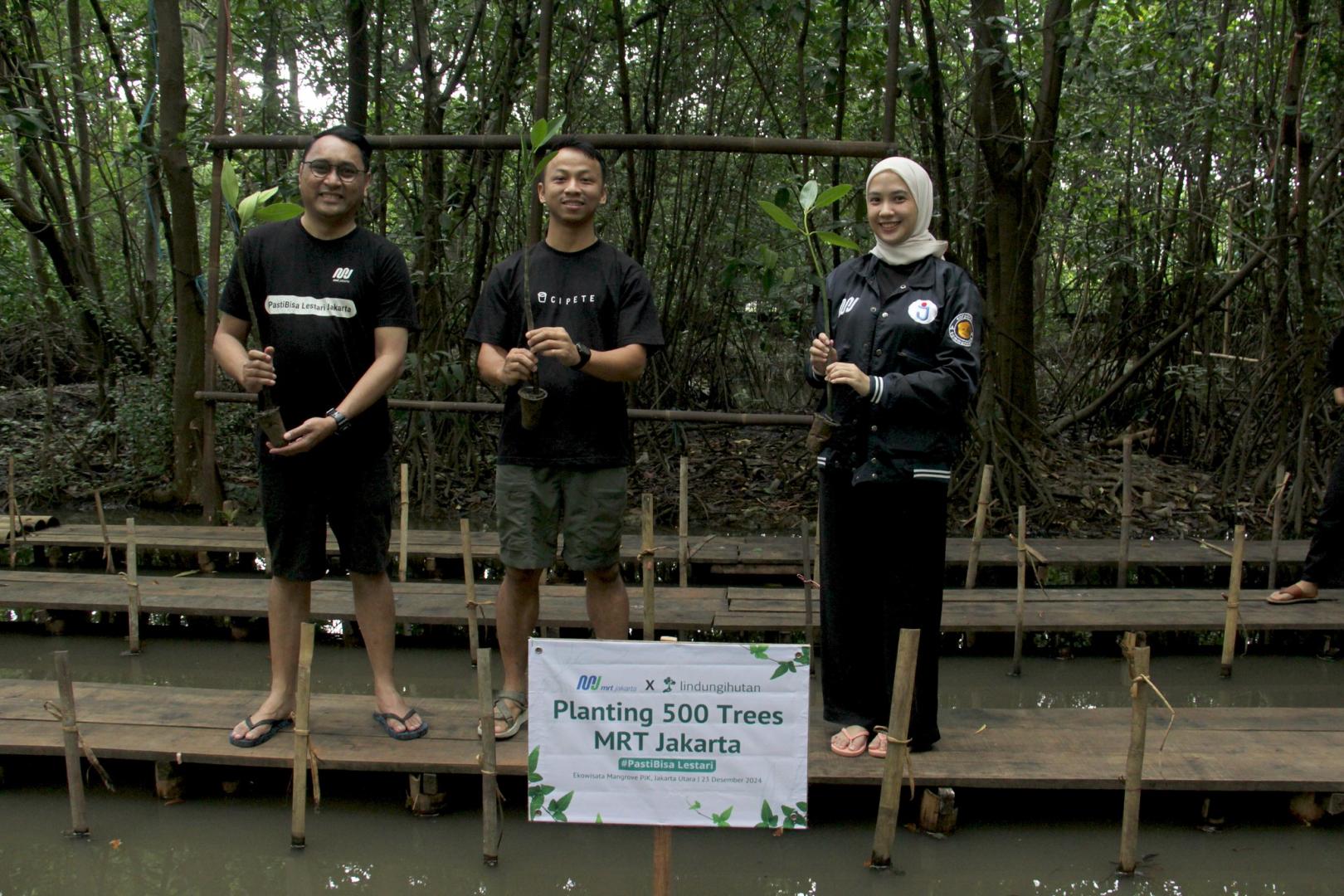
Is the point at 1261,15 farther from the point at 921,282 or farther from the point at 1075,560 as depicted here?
the point at 921,282

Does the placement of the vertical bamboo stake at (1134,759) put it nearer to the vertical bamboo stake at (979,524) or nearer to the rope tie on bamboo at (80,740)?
the vertical bamboo stake at (979,524)

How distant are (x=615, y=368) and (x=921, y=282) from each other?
77 cm

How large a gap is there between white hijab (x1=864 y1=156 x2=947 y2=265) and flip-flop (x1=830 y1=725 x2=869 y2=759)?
116 cm

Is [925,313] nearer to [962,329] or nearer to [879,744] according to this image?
[962,329]

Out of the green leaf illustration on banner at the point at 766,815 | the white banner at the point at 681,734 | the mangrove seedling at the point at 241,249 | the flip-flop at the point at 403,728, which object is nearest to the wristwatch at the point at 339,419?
the mangrove seedling at the point at 241,249

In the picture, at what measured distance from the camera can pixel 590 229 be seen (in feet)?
9.87

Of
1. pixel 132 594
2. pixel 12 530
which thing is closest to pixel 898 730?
pixel 132 594

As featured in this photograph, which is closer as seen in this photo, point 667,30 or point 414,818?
point 414,818

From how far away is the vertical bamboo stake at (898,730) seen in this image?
237cm

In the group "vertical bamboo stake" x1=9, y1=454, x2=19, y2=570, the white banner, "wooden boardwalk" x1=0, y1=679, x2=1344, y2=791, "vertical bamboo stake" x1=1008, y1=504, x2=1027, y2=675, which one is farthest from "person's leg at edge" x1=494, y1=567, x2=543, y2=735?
"vertical bamboo stake" x1=9, y1=454, x2=19, y2=570

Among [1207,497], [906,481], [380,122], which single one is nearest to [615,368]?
[906,481]

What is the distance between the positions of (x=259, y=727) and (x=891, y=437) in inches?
68.4

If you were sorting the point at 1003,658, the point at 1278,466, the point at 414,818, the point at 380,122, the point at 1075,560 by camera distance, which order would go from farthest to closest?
the point at 380,122, the point at 1278,466, the point at 1075,560, the point at 1003,658, the point at 414,818

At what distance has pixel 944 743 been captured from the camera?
2.94 m
